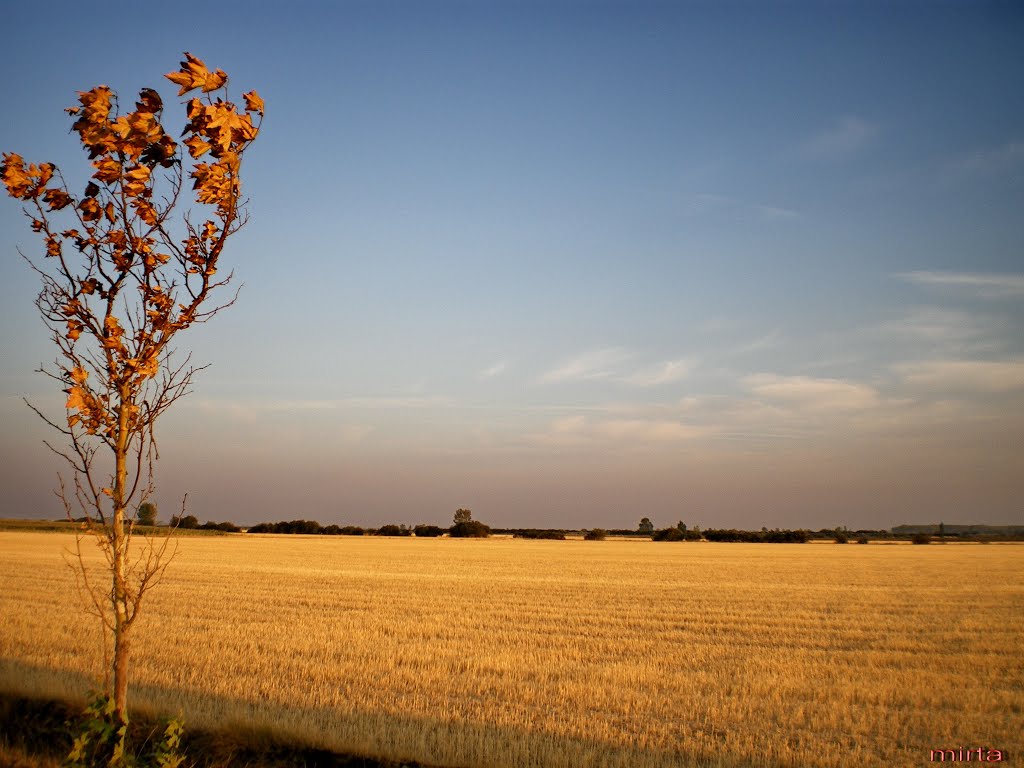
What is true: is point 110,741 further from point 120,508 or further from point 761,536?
point 761,536

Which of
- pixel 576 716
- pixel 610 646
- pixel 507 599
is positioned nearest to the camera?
pixel 576 716

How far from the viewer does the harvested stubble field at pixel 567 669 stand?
8.68 m

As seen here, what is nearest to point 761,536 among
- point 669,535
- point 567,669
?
Answer: point 669,535

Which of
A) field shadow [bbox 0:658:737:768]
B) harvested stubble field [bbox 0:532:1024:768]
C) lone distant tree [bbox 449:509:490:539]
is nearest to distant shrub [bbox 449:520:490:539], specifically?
lone distant tree [bbox 449:509:490:539]

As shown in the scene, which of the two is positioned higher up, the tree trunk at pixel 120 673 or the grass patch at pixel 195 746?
the tree trunk at pixel 120 673

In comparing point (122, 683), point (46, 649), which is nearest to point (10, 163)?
point (122, 683)

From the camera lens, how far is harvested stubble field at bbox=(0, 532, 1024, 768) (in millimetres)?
8680

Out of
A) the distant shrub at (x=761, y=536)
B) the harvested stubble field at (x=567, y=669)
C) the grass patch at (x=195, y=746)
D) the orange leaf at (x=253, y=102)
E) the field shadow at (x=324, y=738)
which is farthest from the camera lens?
the distant shrub at (x=761, y=536)

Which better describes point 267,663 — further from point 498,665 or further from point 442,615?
point 442,615

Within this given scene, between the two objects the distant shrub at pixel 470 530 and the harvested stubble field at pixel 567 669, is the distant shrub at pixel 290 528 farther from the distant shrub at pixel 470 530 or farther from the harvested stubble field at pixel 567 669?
the harvested stubble field at pixel 567 669

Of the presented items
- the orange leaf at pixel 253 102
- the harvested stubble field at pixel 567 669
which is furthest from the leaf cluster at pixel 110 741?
the orange leaf at pixel 253 102

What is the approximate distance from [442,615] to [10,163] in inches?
655

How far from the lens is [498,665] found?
1298 cm

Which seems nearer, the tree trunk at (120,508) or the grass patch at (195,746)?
the tree trunk at (120,508)
